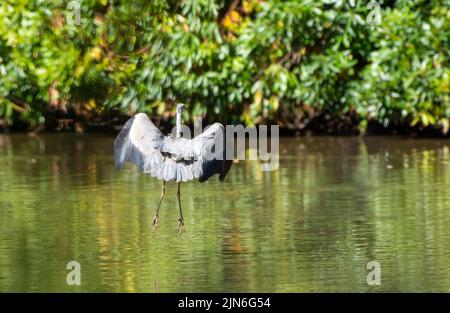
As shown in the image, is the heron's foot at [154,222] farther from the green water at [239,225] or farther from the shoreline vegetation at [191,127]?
the shoreline vegetation at [191,127]

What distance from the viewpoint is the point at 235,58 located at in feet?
68.6

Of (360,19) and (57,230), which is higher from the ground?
(360,19)

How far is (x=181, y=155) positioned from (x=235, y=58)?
9101mm

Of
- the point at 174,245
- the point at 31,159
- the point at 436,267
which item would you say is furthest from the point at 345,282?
the point at 31,159

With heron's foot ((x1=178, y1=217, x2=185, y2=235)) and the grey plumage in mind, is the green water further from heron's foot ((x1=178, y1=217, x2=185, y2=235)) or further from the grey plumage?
the grey plumage

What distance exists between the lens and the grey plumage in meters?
11.9

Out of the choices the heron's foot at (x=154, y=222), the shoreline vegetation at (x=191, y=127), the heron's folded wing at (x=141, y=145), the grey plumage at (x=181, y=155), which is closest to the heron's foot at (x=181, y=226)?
the heron's foot at (x=154, y=222)

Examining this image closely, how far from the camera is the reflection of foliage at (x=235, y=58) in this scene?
2044 centimetres

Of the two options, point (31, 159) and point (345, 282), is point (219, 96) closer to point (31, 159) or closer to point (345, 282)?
point (31, 159)

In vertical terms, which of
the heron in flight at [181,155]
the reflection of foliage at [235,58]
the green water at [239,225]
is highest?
the reflection of foliage at [235,58]

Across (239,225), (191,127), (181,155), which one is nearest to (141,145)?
(181,155)

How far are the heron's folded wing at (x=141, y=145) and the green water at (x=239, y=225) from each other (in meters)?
0.55
